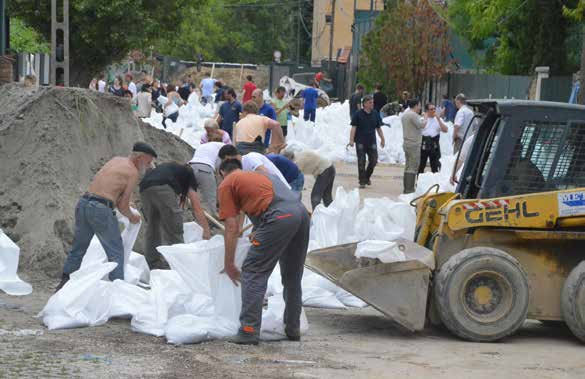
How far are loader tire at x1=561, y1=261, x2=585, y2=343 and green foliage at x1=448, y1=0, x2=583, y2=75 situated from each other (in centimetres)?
2264

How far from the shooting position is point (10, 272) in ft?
31.9

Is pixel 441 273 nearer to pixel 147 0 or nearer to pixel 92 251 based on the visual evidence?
pixel 92 251

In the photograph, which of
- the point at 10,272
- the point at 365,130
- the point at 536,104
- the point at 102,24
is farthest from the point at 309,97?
the point at 536,104

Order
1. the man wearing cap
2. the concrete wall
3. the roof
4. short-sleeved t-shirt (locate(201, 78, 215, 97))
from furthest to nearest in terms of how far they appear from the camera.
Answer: the concrete wall < short-sleeved t-shirt (locate(201, 78, 215, 97)) < the man wearing cap < the roof

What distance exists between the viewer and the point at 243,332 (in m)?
8.06

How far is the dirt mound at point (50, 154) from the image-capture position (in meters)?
11.0

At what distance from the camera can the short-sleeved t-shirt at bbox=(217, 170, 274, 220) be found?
26.3 feet

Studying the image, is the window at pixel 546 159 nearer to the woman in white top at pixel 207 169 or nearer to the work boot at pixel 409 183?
the woman in white top at pixel 207 169

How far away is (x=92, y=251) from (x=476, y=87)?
2436cm

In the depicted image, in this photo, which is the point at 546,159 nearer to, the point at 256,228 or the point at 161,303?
the point at 256,228

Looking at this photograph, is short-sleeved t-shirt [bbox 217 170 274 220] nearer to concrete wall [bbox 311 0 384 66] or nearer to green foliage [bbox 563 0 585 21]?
green foliage [bbox 563 0 585 21]

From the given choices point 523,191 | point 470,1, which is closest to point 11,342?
point 523,191

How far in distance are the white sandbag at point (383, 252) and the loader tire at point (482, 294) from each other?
0.38m

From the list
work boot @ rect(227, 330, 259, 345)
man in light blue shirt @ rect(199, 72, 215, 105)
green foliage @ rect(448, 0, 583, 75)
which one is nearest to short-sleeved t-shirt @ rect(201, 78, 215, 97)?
man in light blue shirt @ rect(199, 72, 215, 105)
